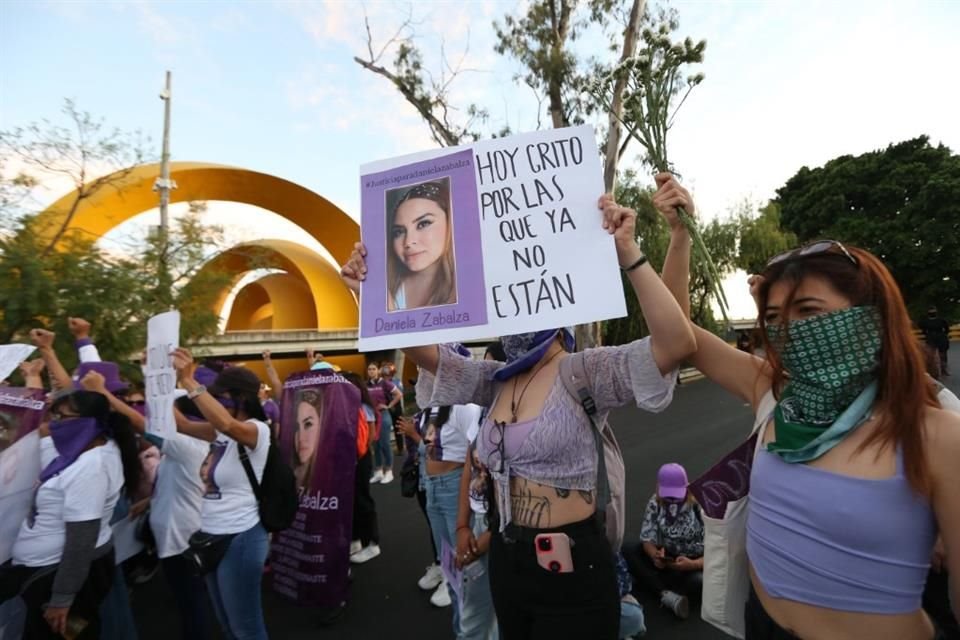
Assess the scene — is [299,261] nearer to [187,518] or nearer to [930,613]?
[187,518]

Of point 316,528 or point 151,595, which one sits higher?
point 316,528

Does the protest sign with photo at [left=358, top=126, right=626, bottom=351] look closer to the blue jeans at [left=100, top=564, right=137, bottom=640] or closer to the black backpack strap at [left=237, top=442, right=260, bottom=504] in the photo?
the black backpack strap at [left=237, top=442, right=260, bottom=504]

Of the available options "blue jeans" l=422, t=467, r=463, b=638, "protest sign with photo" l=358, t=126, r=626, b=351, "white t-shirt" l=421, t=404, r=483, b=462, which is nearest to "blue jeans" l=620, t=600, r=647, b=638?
"blue jeans" l=422, t=467, r=463, b=638

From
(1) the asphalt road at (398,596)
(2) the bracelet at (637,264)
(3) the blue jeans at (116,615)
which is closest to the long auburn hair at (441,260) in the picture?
(2) the bracelet at (637,264)

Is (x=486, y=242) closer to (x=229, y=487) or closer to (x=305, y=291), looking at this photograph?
(x=229, y=487)

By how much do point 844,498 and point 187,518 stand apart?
3.14m

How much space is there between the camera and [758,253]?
21500 mm

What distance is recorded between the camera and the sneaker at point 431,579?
420cm

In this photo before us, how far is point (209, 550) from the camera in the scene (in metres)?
2.56

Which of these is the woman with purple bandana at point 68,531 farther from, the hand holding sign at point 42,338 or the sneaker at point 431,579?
the sneaker at point 431,579

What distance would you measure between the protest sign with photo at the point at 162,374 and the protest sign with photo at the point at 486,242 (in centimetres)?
158

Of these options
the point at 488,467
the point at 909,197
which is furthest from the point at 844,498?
the point at 909,197

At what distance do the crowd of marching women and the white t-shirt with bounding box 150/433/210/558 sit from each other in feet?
0.04

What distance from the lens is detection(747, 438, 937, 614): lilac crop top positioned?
111cm
